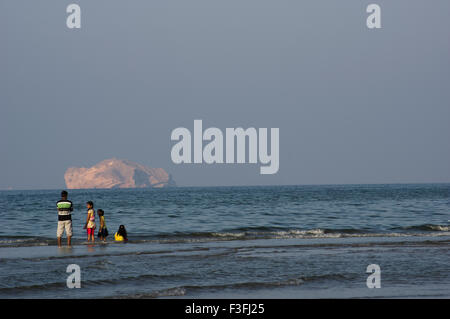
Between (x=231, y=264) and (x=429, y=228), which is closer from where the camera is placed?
(x=231, y=264)

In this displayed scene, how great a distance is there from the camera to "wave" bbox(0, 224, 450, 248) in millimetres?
22766

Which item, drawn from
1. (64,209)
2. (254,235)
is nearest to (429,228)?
(254,235)

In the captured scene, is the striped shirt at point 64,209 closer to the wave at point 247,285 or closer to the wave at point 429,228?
the wave at point 247,285

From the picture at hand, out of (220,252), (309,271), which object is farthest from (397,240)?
(309,271)

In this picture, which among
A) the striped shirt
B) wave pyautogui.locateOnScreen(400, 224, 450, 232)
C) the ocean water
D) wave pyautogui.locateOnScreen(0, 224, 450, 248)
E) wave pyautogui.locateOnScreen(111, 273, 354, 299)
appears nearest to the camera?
wave pyautogui.locateOnScreen(111, 273, 354, 299)

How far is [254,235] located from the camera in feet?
84.3

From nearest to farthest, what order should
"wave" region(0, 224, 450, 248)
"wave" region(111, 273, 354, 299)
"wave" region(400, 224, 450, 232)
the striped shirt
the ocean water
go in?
"wave" region(111, 273, 354, 299), the ocean water, the striped shirt, "wave" region(0, 224, 450, 248), "wave" region(400, 224, 450, 232)

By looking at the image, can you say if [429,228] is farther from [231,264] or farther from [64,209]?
[64,209]

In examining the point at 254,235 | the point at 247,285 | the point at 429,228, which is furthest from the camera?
the point at 429,228

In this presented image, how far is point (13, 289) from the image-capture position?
12.1 m

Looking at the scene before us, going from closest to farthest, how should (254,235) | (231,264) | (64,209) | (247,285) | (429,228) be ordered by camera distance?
(247,285)
(231,264)
(64,209)
(254,235)
(429,228)

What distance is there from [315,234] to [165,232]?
696 centimetres

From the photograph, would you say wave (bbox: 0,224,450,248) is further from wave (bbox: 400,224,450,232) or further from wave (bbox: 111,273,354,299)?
wave (bbox: 111,273,354,299)

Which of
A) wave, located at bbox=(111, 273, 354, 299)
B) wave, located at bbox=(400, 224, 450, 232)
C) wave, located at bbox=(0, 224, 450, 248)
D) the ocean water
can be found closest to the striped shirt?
the ocean water
